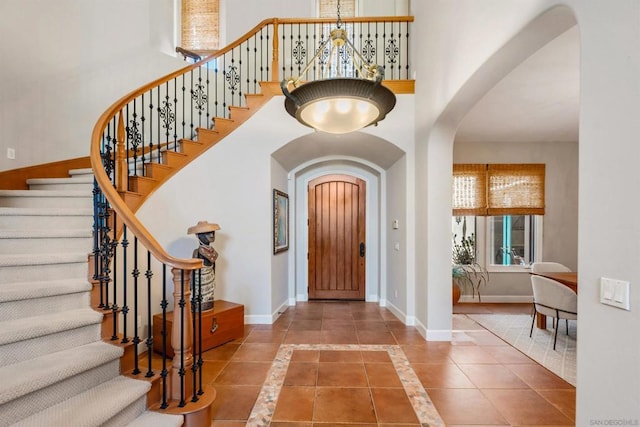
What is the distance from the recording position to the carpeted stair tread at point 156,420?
5.54 feet

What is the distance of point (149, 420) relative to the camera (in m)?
1.72

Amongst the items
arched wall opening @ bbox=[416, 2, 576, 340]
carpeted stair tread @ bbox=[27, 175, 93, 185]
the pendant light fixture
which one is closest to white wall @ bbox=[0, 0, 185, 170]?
carpeted stair tread @ bbox=[27, 175, 93, 185]

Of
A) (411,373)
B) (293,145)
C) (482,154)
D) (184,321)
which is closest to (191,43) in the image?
(293,145)

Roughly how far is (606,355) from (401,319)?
308 cm

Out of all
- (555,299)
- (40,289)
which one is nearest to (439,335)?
(555,299)

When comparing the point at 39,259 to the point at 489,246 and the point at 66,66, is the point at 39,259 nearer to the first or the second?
the point at 66,66

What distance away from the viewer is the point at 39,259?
209 centimetres

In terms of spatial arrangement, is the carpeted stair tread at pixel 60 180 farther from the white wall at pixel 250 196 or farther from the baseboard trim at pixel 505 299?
the baseboard trim at pixel 505 299

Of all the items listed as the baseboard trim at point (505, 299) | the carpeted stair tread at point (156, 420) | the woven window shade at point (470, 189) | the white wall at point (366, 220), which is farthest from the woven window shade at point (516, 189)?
the carpeted stair tread at point (156, 420)

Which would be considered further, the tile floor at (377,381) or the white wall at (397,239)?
the white wall at (397,239)

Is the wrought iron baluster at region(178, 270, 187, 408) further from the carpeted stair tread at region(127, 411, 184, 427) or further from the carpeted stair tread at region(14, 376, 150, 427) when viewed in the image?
the carpeted stair tread at region(14, 376, 150, 427)

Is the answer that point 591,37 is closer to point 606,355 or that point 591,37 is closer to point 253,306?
point 606,355

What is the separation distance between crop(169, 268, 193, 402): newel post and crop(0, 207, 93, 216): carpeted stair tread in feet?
4.86

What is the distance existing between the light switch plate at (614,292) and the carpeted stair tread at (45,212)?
3.53 metres
